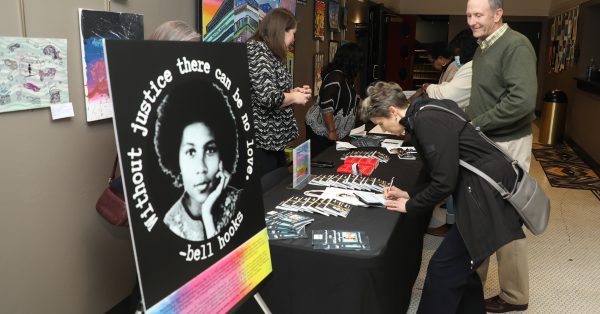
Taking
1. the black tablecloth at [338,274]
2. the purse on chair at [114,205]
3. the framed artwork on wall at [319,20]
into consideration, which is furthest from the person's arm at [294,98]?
the framed artwork on wall at [319,20]

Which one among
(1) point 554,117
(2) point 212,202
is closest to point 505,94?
(2) point 212,202

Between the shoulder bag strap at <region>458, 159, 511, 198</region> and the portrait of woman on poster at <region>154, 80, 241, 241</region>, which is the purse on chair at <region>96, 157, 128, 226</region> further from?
the shoulder bag strap at <region>458, 159, 511, 198</region>

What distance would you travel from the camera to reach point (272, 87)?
9.03 feet

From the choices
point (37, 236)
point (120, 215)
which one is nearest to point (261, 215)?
point (120, 215)

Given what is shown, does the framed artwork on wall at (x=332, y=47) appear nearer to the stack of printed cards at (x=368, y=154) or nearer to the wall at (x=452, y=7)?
the stack of printed cards at (x=368, y=154)

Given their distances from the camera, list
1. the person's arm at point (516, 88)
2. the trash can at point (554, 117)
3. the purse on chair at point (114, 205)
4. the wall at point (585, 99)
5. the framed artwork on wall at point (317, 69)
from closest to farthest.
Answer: the purse on chair at point (114, 205)
the person's arm at point (516, 88)
the framed artwork on wall at point (317, 69)
the wall at point (585, 99)
the trash can at point (554, 117)

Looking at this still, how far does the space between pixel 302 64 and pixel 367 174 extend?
3.15 m

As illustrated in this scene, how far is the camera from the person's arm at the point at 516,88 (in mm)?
2428

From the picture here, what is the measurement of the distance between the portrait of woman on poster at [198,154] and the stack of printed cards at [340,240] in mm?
520

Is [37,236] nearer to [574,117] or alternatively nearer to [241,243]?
[241,243]

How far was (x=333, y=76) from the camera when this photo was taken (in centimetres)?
380

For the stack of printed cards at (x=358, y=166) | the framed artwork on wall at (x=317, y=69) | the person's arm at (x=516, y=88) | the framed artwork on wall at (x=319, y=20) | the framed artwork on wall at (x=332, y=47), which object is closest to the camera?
the person's arm at (x=516, y=88)

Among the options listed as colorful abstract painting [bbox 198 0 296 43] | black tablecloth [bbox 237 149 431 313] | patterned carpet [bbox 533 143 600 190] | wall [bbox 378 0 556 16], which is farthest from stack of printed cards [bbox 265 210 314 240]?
wall [bbox 378 0 556 16]

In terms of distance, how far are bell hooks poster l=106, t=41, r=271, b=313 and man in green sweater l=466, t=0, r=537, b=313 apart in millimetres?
1510
